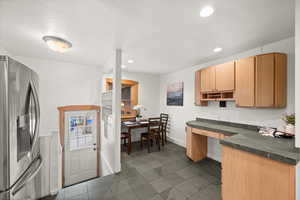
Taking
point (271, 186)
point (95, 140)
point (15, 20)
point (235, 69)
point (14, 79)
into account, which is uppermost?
point (15, 20)

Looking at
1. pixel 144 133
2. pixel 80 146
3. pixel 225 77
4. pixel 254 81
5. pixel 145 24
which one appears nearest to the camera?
pixel 145 24

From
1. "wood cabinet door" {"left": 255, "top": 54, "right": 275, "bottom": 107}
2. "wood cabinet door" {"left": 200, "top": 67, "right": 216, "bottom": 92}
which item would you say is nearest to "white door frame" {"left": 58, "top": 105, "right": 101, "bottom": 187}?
"wood cabinet door" {"left": 200, "top": 67, "right": 216, "bottom": 92}

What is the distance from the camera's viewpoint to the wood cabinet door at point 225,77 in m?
2.32

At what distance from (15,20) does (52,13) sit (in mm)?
589

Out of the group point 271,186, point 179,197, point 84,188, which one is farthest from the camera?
point 84,188

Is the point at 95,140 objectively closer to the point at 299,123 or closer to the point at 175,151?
the point at 175,151

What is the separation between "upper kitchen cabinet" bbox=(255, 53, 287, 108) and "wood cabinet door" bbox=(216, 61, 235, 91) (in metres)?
0.45

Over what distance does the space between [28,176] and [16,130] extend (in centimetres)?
49

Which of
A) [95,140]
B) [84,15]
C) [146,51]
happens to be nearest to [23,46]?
[84,15]

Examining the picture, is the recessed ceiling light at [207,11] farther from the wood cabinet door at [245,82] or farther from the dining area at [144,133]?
the dining area at [144,133]

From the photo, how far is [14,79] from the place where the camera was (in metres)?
0.95

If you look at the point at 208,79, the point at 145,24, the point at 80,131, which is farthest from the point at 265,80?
the point at 80,131

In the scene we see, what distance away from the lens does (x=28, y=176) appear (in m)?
1.09

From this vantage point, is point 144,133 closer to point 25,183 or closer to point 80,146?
point 80,146
